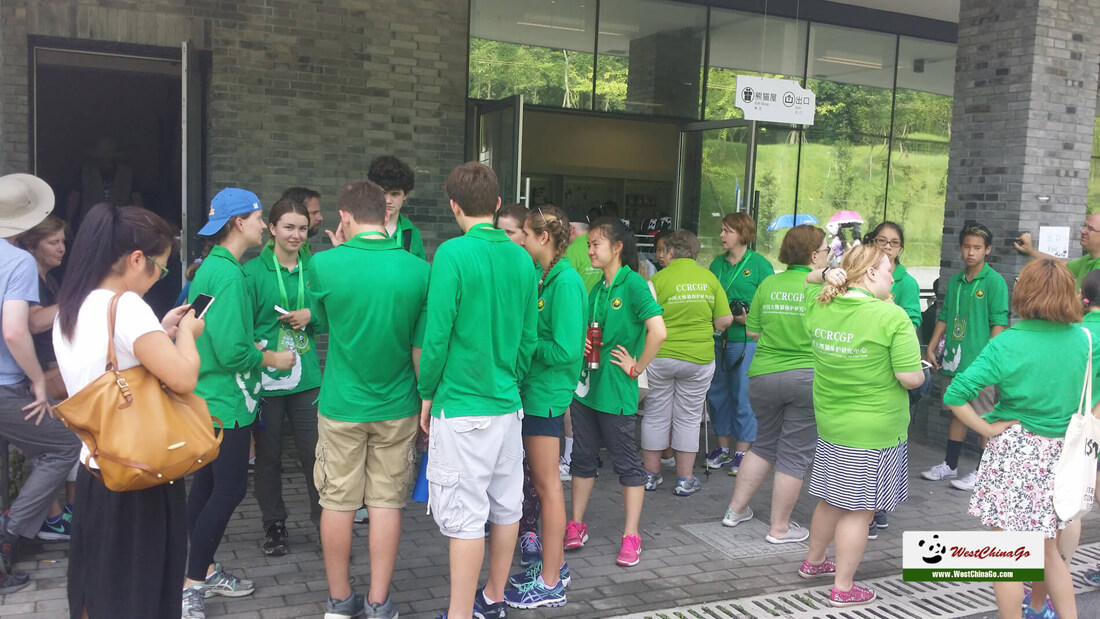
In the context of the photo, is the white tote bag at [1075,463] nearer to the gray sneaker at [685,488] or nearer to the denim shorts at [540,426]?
the denim shorts at [540,426]

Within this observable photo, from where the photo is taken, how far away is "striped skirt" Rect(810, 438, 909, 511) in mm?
4332

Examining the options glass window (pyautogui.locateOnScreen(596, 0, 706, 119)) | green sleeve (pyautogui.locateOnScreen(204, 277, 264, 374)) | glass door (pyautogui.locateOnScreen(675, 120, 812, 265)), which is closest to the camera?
green sleeve (pyautogui.locateOnScreen(204, 277, 264, 374))

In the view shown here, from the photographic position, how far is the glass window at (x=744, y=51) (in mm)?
10609

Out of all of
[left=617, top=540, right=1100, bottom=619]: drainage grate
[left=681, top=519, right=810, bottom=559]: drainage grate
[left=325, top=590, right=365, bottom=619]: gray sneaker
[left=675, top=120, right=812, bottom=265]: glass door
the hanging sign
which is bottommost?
[left=681, top=519, right=810, bottom=559]: drainage grate

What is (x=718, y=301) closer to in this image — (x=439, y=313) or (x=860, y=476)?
(x=860, y=476)

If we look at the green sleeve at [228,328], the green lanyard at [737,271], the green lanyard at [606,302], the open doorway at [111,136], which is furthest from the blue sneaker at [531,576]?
the open doorway at [111,136]

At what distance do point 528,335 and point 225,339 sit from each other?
1350 mm

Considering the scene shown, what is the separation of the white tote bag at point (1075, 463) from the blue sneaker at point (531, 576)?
2275mm

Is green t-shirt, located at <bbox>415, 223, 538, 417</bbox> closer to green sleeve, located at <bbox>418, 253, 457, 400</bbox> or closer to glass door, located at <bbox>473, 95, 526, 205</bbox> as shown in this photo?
green sleeve, located at <bbox>418, 253, 457, 400</bbox>

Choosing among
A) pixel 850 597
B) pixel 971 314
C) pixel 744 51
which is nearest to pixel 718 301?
pixel 971 314

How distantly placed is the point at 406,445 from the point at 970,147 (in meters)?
6.43

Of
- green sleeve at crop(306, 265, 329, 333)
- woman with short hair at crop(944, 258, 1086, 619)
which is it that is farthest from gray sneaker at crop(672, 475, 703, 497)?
green sleeve at crop(306, 265, 329, 333)

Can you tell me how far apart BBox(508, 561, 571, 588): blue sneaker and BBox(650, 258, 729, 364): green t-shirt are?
6.25ft

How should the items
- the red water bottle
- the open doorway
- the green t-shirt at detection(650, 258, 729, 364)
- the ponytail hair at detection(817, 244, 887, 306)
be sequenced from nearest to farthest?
the ponytail hair at detection(817, 244, 887, 306) < the red water bottle < the green t-shirt at detection(650, 258, 729, 364) < the open doorway
